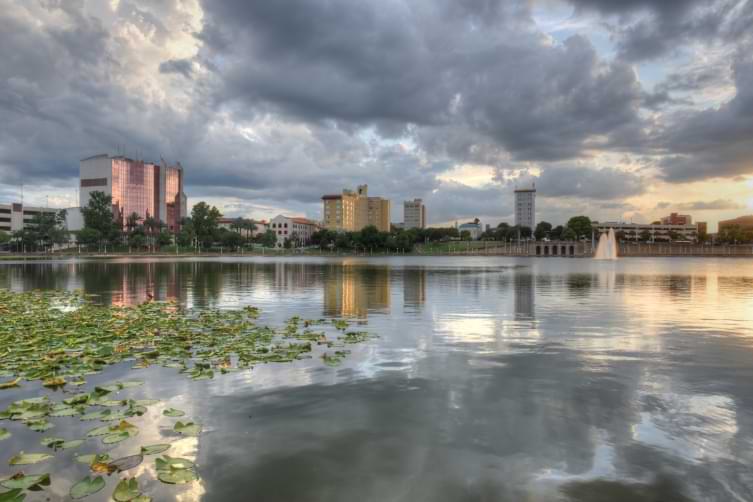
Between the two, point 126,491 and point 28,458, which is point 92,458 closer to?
point 28,458

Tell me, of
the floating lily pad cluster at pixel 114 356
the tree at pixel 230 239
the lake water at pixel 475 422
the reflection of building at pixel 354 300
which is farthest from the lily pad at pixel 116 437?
the tree at pixel 230 239

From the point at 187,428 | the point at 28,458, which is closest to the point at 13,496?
the point at 28,458

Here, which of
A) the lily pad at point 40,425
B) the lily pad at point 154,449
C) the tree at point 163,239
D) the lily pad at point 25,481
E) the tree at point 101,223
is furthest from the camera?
the tree at point 163,239

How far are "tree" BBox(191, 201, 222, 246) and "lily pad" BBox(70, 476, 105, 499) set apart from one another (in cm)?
19483

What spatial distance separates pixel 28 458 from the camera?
6758 millimetres

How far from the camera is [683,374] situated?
11898mm

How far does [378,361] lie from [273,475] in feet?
22.3

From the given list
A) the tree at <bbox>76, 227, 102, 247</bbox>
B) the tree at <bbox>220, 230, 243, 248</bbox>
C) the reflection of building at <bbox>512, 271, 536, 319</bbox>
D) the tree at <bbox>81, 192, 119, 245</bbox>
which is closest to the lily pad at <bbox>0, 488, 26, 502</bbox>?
the reflection of building at <bbox>512, 271, 536, 319</bbox>

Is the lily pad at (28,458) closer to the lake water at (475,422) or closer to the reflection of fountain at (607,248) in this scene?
the lake water at (475,422)

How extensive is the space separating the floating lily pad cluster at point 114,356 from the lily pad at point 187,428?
0.02m

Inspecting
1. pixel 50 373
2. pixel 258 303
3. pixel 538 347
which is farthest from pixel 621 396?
pixel 258 303

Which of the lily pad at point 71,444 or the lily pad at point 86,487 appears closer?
the lily pad at point 86,487

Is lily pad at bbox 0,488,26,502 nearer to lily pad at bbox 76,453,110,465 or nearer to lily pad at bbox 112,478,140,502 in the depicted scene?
lily pad at bbox 76,453,110,465

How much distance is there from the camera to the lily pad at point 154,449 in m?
7.12
